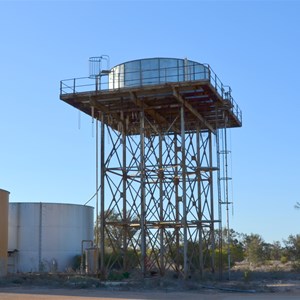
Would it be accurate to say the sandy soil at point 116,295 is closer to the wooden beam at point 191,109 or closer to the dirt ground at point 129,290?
the dirt ground at point 129,290

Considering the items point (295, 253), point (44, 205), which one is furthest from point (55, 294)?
point (295, 253)

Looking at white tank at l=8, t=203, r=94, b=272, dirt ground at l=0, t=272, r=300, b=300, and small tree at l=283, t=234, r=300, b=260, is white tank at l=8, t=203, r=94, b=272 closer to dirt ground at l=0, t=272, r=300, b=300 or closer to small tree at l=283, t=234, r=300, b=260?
dirt ground at l=0, t=272, r=300, b=300

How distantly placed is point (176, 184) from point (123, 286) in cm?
1131

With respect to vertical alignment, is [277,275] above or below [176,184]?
below

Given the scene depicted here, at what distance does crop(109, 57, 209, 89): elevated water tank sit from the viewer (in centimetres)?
3816

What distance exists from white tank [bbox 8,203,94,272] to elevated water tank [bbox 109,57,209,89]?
17594 mm

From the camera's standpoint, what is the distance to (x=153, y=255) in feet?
144

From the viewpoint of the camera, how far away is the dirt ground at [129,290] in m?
26.8

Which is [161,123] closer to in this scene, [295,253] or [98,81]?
[98,81]

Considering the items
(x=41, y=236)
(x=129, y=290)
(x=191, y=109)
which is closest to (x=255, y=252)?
(x=41, y=236)

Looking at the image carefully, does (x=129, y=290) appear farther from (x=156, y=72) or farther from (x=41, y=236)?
(x=41, y=236)

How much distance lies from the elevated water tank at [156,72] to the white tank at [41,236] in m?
17.6

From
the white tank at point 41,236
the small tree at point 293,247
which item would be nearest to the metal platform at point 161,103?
the white tank at point 41,236

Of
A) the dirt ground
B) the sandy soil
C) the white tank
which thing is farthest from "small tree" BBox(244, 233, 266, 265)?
the sandy soil
